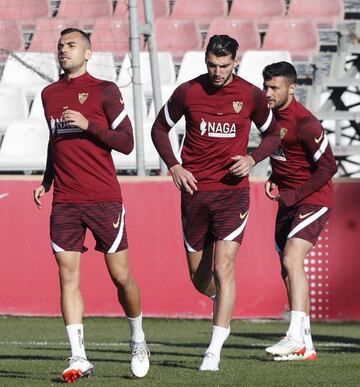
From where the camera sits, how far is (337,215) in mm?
13508

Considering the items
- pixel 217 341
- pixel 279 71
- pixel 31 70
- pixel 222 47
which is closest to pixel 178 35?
pixel 31 70

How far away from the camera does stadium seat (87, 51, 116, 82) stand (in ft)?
58.0

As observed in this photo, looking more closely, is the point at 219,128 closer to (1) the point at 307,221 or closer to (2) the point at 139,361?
(1) the point at 307,221

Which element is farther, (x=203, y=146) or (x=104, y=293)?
(x=104, y=293)

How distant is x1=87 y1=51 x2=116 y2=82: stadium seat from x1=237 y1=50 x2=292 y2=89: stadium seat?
6.13 ft

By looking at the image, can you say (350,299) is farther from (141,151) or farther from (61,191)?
(61,191)

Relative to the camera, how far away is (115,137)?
7.39 m

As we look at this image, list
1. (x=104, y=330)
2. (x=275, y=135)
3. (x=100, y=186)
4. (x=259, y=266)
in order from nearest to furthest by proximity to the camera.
Answer: (x=100, y=186)
(x=275, y=135)
(x=104, y=330)
(x=259, y=266)

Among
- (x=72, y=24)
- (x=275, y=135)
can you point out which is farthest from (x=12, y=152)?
(x=275, y=135)

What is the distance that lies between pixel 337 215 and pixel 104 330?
2.92 metres

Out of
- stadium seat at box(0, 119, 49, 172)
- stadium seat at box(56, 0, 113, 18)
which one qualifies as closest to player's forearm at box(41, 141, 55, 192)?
stadium seat at box(0, 119, 49, 172)

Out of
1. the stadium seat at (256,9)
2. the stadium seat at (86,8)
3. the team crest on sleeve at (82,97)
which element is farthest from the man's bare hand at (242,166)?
the stadium seat at (256,9)

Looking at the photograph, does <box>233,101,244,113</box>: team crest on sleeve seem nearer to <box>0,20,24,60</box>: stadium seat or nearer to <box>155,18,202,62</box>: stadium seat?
<box>0,20,24,60</box>: stadium seat

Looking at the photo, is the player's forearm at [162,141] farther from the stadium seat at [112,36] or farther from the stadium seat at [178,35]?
the stadium seat at [178,35]
